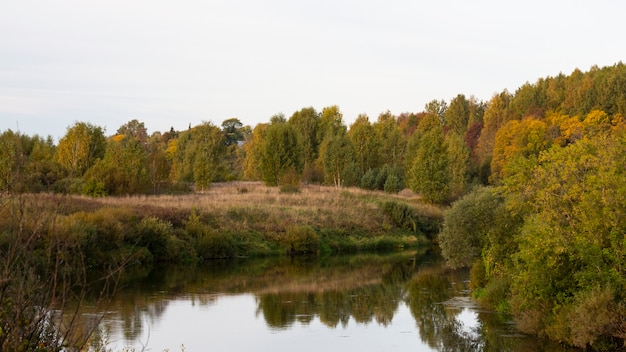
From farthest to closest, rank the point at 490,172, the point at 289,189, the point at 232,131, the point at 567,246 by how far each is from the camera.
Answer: the point at 232,131 < the point at 490,172 < the point at 289,189 < the point at 567,246

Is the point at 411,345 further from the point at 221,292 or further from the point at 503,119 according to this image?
the point at 503,119

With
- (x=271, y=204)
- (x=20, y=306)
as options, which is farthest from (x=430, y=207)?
(x=20, y=306)

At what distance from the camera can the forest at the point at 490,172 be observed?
59.0ft

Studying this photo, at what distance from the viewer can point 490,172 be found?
85625mm

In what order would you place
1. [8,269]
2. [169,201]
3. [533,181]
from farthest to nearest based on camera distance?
1. [169,201]
2. [533,181]
3. [8,269]

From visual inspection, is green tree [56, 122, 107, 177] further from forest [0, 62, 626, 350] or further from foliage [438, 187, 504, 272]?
foliage [438, 187, 504, 272]

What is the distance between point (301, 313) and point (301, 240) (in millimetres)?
22026

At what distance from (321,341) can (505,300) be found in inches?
256

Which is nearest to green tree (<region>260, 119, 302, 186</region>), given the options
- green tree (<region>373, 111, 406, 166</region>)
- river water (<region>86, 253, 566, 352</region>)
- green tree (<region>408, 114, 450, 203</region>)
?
green tree (<region>408, 114, 450, 203</region>)

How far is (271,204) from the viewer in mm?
54031

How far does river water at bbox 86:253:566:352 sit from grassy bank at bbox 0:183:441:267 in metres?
2.70

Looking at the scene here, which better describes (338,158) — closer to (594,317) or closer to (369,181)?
(369,181)

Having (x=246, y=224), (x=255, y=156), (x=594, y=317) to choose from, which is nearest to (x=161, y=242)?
(x=246, y=224)

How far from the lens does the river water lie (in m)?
20.5
